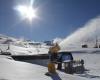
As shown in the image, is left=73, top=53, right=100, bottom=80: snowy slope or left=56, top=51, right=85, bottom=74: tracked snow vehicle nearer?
left=73, top=53, right=100, bottom=80: snowy slope

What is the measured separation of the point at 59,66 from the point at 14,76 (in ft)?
30.4

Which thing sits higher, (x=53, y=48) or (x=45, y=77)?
(x=53, y=48)

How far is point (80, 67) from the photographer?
27.9m

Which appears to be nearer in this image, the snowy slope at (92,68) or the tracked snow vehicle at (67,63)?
the snowy slope at (92,68)

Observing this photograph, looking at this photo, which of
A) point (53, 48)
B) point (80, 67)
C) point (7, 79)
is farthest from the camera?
point (80, 67)

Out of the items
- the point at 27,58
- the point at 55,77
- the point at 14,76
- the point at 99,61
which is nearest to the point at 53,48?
the point at 55,77

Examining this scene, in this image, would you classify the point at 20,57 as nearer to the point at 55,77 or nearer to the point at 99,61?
the point at 55,77

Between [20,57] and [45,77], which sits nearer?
[45,77]

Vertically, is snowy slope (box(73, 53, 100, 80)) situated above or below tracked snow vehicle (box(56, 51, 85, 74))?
below

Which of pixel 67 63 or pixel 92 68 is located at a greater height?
pixel 67 63

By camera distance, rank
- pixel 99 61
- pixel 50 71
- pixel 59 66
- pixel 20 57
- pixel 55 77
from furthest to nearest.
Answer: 1. pixel 99 61
2. pixel 20 57
3. pixel 59 66
4. pixel 50 71
5. pixel 55 77

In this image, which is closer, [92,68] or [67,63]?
[67,63]

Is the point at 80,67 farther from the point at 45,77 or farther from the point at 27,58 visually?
the point at 45,77

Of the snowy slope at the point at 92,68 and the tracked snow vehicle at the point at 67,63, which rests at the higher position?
the tracked snow vehicle at the point at 67,63
